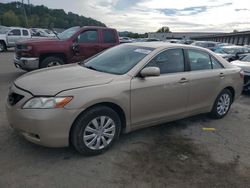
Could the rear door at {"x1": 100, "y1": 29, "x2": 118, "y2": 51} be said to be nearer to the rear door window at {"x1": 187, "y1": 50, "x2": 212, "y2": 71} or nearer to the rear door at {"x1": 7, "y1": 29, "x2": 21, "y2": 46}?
the rear door window at {"x1": 187, "y1": 50, "x2": 212, "y2": 71}

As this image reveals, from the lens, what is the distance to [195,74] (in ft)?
15.1

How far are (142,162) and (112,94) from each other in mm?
1020

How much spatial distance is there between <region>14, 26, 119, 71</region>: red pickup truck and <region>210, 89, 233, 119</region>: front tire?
5102mm

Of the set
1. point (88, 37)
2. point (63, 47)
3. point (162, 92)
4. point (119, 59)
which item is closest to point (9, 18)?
point (88, 37)

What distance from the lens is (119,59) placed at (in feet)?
14.1

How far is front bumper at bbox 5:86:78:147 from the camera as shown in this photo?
3.13m

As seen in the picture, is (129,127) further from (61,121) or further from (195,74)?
(195,74)

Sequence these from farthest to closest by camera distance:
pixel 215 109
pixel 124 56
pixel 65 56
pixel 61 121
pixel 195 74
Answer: pixel 65 56
pixel 215 109
pixel 195 74
pixel 124 56
pixel 61 121

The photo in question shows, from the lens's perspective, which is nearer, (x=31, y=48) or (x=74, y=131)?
(x=74, y=131)

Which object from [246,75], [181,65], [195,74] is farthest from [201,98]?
[246,75]

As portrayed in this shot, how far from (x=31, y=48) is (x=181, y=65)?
214 inches

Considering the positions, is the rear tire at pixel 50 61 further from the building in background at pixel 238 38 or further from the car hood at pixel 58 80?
the building in background at pixel 238 38

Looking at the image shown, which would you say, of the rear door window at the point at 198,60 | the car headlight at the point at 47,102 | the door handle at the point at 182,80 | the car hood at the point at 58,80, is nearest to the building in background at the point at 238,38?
the rear door window at the point at 198,60

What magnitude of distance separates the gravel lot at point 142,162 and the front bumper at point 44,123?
0.35m
